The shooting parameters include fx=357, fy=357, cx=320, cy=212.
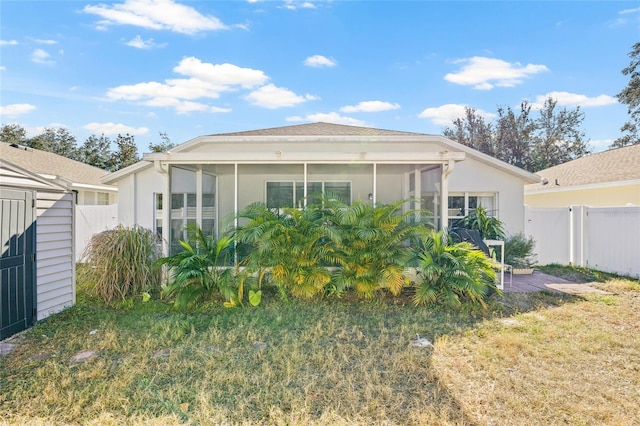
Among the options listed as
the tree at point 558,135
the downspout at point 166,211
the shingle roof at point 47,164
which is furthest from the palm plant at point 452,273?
the tree at point 558,135

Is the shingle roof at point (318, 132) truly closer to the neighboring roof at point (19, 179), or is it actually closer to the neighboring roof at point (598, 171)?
the neighboring roof at point (19, 179)

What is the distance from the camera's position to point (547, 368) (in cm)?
348

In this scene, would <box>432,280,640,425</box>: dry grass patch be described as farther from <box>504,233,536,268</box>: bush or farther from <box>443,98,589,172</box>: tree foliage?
<box>443,98,589,172</box>: tree foliage

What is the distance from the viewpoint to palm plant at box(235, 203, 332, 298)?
5.61m

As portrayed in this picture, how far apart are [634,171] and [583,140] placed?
20750 millimetres

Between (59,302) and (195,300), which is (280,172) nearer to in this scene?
(195,300)

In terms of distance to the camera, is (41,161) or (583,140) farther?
(583,140)

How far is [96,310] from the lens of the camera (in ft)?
18.0

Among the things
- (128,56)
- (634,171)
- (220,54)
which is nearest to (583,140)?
(634,171)

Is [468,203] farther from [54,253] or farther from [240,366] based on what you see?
[54,253]

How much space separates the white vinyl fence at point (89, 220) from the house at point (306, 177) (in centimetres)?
48

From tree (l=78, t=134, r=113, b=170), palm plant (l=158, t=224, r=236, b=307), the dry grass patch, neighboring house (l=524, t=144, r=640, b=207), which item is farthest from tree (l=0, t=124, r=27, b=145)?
neighboring house (l=524, t=144, r=640, b=207)

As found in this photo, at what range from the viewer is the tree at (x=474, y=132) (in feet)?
91.4

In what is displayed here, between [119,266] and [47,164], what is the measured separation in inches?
404
